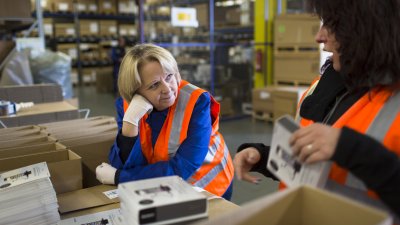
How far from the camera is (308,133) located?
851 mm

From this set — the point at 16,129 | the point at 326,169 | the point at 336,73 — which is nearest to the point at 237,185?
the point at 16,129

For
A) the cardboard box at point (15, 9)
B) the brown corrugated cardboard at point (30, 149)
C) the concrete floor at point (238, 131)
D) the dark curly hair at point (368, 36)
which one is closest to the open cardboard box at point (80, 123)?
the brown corrugated cardboard at point (30, 149)

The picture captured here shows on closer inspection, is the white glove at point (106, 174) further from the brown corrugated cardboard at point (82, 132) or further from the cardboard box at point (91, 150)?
the brown corrugated cardboard at point (82, 132)

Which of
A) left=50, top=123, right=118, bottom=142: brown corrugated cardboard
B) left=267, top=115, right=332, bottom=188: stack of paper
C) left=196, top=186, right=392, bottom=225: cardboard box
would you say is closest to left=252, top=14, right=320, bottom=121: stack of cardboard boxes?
left=50, top=123, right=118, bottom=142: brown corrugated cardboard

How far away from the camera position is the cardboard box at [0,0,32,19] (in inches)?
155

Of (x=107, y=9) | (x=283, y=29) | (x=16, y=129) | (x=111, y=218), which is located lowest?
(x=111, y=218)

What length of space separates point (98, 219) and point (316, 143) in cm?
93

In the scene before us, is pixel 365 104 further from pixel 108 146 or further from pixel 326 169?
pixel 108 146

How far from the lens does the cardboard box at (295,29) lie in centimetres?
617

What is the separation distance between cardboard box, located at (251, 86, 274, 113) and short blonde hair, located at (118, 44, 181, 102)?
183 inches

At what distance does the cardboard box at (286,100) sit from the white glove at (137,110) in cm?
435

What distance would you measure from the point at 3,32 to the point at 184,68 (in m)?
3.02

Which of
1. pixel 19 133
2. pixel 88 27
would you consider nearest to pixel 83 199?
pixel 19 133

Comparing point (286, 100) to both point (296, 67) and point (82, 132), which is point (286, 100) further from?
point (82, 132)
